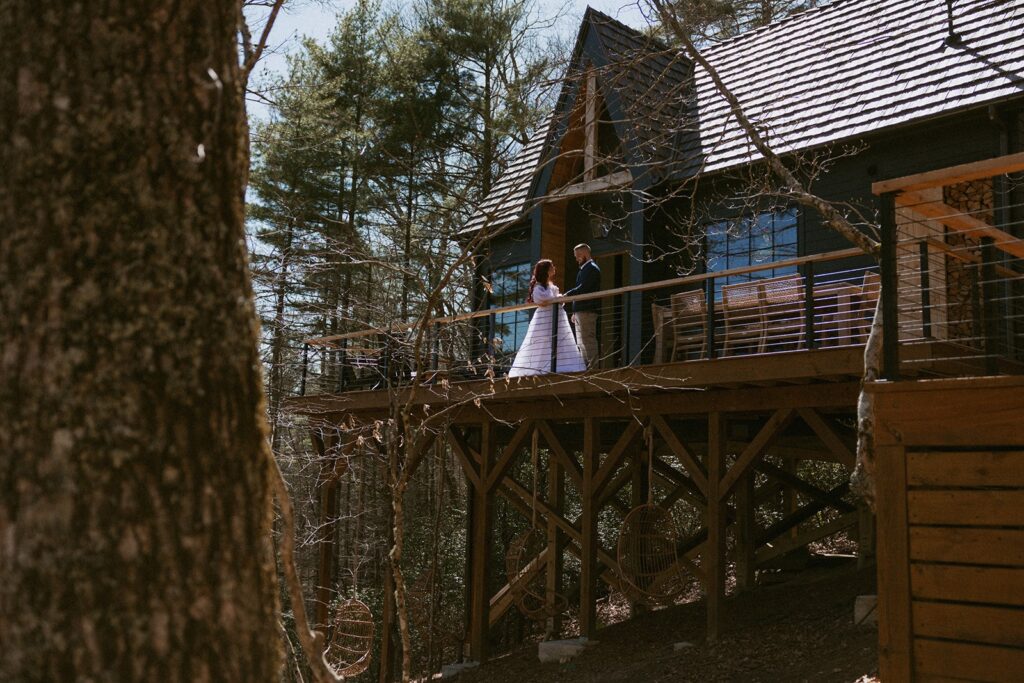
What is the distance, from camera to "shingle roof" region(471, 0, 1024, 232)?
10.3 metres

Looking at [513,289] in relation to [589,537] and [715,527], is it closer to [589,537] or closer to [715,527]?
[589,537]

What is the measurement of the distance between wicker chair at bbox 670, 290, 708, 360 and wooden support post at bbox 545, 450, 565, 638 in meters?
3.47

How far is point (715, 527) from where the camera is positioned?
10.1 metres

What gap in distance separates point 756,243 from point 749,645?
4.71 meters

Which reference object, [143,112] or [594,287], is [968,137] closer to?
[594,287]

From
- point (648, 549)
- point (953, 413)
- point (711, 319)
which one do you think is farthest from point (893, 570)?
point (648, 549)

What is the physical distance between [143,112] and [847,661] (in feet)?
26.2

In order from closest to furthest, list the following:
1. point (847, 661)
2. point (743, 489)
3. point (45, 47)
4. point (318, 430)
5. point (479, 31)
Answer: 1. point (45, 47)
2. point (847, 661)
3. point (743, 489)
4. point (318, 430)
5. point (479, 31)

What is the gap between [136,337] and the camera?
1.91 metres

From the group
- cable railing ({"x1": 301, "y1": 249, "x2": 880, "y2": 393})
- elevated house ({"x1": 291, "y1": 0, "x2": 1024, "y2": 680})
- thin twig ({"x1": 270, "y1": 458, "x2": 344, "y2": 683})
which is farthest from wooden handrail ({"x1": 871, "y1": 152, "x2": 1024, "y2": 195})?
thin twig ({"x1": 270, "y1": 458, "x2": 344, "y2": 683})

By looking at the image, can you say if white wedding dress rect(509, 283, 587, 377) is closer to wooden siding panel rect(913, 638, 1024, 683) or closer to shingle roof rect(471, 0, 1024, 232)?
shingle roof rect(471, 0, 1024, 232)

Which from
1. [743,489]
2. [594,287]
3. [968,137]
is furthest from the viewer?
[743,489]

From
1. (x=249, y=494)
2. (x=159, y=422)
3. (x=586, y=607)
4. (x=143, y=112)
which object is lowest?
(x=586, y=607)

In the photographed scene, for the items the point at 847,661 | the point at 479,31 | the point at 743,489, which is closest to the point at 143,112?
the point at 847,661
